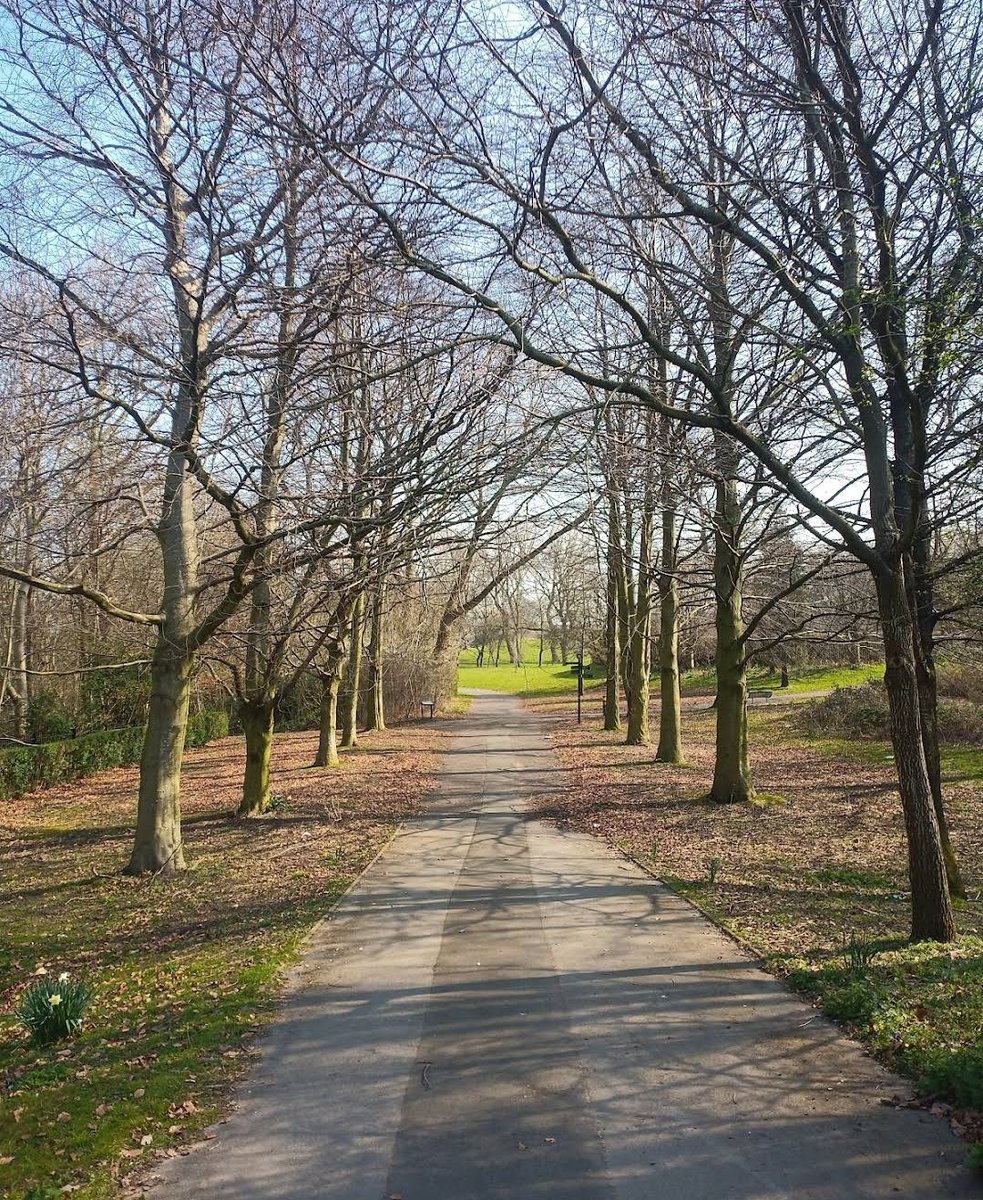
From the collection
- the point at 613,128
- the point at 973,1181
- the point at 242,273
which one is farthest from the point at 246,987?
the point at 613,128

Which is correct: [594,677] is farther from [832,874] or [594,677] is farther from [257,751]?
[832,874]

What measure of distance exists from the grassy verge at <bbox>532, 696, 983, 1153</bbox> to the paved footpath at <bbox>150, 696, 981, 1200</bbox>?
0.29 metres

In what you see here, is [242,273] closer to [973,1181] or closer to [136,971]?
[136,971]

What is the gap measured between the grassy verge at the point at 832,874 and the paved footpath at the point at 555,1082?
0.29m

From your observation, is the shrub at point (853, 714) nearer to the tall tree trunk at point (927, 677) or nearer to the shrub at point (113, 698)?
the tall tree trunk at point (927, 677)

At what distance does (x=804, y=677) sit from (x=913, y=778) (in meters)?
38.0

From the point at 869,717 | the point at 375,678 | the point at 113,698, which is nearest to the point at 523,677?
the point at 375,678

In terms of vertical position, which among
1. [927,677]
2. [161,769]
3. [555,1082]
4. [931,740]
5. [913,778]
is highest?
[927,677]

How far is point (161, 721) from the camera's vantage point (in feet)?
34.2

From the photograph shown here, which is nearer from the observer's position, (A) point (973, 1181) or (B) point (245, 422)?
(A) point (973, 1181)

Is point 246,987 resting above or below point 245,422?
below

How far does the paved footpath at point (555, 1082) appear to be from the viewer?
3.86m

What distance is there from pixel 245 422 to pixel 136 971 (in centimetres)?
467

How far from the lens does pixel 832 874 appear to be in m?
9.38
